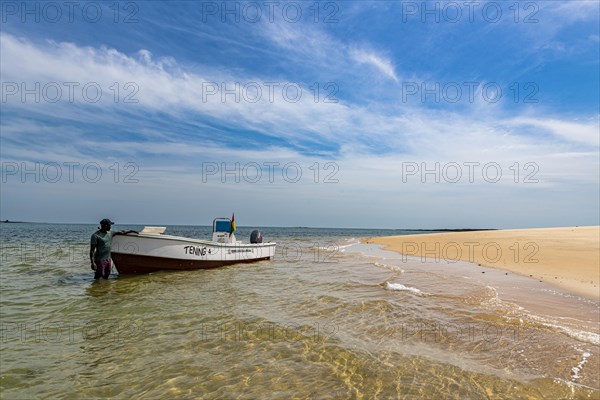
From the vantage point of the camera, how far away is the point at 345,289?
38.6 feet

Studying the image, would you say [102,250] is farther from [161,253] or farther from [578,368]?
[578,368]

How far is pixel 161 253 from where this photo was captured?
50.9 feet

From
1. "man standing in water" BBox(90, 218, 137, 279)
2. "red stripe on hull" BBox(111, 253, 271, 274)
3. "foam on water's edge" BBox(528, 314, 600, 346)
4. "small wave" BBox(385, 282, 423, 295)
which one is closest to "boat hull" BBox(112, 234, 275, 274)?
"red stripe on hull" BBox(111, 253, 271, 274)

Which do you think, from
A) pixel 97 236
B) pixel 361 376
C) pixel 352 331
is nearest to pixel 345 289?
pixel 352 331

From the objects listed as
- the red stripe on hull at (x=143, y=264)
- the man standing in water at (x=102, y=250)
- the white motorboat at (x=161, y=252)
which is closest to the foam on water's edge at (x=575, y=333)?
the white motorboat at (x=161, y=252)

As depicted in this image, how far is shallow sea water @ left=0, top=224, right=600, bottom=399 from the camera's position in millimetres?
4722

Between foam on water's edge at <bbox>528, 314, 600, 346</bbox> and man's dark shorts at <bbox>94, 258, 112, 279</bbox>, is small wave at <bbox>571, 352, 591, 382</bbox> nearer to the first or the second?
foam on water's edge at <bbox>528, 314, 600, 346</bbox>

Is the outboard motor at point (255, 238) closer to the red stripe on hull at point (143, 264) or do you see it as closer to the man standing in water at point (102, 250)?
the red stripe on hull at point (143, 264)

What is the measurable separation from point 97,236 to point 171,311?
22.8 feet

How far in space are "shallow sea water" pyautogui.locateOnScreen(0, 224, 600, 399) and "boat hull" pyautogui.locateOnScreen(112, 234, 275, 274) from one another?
320 cm

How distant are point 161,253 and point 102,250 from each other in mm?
2395

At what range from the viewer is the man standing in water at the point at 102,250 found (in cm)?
1373

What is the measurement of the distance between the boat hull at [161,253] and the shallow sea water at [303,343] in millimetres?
3196

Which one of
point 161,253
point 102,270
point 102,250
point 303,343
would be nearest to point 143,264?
point 161,253
